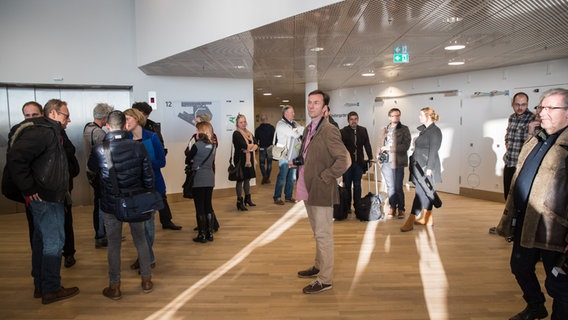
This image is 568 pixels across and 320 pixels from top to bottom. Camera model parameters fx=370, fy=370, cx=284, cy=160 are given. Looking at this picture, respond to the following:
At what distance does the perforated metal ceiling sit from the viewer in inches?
146

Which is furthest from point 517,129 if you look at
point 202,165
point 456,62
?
point 202,165

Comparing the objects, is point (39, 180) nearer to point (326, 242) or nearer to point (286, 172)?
point (326, 242)

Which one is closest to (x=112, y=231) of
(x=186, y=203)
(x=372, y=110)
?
(x=186, y=203)

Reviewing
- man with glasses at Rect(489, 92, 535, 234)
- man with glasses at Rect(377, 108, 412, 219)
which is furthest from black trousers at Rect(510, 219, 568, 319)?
man with glasses at Rect(377, 108, 412, 219)

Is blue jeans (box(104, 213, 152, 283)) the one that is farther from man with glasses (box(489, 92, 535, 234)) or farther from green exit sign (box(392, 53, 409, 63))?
man with glasses (box(489, 92, 535, 234))

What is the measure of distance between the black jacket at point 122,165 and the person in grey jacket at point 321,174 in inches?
54.2

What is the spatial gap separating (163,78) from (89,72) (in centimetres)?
138

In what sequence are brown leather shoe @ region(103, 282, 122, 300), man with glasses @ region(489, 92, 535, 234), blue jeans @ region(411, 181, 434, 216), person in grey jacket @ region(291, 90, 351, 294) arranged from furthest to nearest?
blue jeans @ region(411, 181, 434, 216)
man with glasses @ region(489, 92, 535, 234)
brown leather shoe @ region(103, 282, 122, 300)
person in grey jacket @ region(291, 90, 351, 294)

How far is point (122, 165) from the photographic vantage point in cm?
313

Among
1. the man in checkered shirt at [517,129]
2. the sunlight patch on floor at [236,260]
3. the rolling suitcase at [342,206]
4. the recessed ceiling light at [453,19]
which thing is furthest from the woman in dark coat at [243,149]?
the man in checkered shirt at [517,129]

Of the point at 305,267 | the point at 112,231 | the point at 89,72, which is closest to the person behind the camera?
the point at 112,231

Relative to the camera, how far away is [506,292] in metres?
3.42

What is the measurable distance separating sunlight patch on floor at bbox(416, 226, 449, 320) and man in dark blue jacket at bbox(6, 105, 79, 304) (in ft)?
10.8

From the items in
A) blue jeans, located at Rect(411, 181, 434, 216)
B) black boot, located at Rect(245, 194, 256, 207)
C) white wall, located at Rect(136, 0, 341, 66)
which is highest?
white wall, located at Rect(136, 0, 341, 66)
